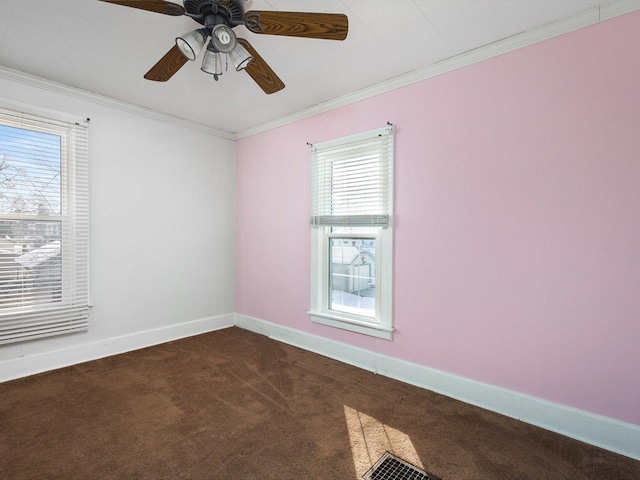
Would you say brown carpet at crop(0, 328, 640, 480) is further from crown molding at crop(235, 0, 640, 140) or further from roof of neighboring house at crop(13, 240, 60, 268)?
crown molding at crop(235, 0, 640, 140)

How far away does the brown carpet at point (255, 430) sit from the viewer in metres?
1.75

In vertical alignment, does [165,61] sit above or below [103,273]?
above

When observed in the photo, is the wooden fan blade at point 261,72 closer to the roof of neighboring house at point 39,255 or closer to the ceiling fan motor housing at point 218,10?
the ceiling fan motor housing at point 218,10

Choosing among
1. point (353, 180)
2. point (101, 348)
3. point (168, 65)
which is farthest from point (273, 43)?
point (101, 348)

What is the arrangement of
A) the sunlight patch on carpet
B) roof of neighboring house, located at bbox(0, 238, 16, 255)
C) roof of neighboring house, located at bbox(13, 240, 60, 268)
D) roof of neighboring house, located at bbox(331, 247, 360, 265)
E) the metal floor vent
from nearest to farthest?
1. the metal floor vent
2. the sunlight patch on carpet
3. roof of neighboring house, located at bbox(0, 238, 16, 255)
4. roof of neighboring house, located at bbox(13, 240, 60, 268)
5. roof of neighboring house, located at bbox(331, 247, 360, 265)

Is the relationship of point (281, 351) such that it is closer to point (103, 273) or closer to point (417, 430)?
point (417, 430)

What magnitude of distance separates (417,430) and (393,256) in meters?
1.33

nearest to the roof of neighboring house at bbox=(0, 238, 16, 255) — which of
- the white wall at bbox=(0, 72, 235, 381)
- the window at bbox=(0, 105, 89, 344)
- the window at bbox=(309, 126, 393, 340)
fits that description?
the window at bbox=(0, 105, 89, 344)

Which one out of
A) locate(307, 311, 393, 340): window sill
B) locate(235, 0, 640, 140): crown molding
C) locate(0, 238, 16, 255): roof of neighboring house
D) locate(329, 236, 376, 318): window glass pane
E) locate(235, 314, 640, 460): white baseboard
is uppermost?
locate(235, 0, 640, 140): crown molding

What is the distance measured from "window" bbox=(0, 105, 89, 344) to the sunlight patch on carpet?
278 centimetres

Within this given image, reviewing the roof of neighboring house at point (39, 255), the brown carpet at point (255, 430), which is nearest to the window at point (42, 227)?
the roof of neighboring house at point (39, 255)

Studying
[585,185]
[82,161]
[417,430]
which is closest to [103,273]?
[82,161]

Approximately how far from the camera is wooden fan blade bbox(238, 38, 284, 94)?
1904 mm

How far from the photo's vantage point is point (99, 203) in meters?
3.28
